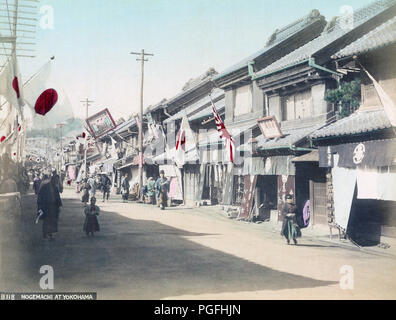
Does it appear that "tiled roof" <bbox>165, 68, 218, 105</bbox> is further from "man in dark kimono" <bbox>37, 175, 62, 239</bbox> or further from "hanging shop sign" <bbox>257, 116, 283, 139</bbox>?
"man in dark kimono" <bbox>37, 175, 62, 239</bbox>

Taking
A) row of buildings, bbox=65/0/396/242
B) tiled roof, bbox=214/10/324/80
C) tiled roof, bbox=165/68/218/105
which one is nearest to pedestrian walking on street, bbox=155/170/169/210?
row of buildings, bbox=65/0/396/242

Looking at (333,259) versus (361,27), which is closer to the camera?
(333,259)

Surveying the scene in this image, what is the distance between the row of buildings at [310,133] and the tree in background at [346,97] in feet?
0.32

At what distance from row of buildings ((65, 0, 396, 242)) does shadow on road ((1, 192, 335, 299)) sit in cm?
601

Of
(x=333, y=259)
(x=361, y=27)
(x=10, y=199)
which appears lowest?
(x=333, y=259)

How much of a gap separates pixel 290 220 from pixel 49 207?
8142 mm

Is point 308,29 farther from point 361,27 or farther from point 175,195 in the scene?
point 175,195

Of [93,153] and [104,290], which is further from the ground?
[93,153]

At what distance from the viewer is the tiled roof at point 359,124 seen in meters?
12.9

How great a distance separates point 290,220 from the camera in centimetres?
1388

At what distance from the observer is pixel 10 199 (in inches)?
480

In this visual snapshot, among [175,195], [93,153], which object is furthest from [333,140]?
[93,153]

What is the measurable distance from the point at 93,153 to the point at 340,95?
4978 cm

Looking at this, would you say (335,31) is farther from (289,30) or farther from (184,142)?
(184,142)
